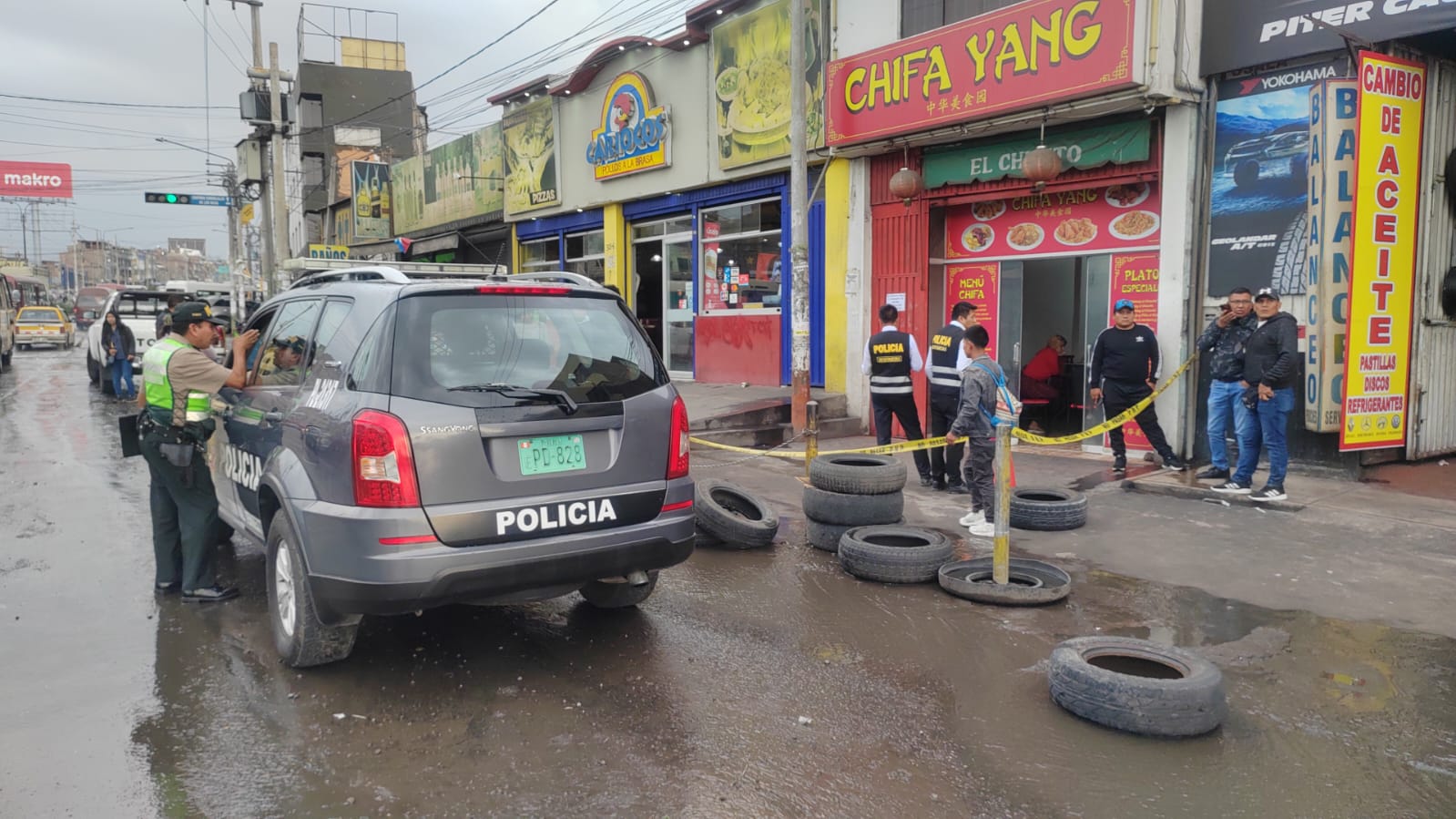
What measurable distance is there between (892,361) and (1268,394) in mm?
3179

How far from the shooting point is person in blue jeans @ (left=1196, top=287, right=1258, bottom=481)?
852 cm

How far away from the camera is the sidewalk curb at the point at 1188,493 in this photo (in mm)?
7852

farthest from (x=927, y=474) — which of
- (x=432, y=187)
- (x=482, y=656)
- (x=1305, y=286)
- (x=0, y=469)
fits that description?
(x=432, y=187)

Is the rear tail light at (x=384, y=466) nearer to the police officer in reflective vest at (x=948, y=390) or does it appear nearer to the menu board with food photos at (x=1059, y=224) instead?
the police officer in reflective vest at (x=948, y=390)

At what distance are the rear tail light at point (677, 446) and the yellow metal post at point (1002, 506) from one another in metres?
2.01

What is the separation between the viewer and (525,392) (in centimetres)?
424

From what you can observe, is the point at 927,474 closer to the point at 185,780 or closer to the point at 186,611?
the point at 186,611

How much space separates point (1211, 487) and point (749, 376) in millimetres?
7898

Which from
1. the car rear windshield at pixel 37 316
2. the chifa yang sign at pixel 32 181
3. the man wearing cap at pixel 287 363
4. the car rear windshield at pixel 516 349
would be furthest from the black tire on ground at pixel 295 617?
the chifa yang sign at pixel 32 181

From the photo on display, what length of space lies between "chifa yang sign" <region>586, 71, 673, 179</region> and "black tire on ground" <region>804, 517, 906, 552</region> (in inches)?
421

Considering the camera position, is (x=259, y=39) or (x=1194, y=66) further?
(x=259, y=39)

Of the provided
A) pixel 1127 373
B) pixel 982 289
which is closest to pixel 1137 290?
pixel 1127 373

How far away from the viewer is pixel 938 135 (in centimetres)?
1128

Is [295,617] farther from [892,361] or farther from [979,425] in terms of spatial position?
[892,361]
